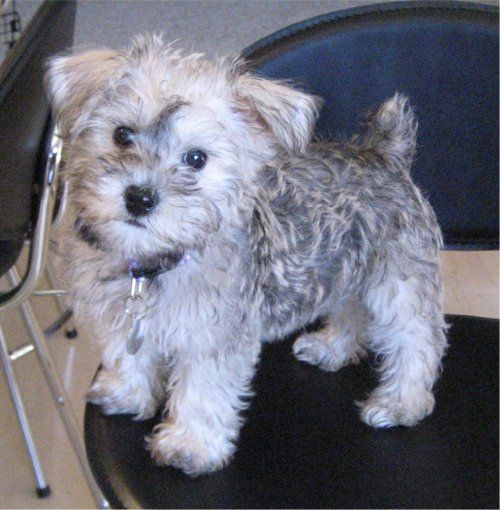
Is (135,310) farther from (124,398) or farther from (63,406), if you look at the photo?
(63,406)

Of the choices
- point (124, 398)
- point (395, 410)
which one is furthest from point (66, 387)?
point (395, 410)

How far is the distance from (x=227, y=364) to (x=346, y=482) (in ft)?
0.79

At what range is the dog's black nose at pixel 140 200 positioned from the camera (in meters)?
0.96

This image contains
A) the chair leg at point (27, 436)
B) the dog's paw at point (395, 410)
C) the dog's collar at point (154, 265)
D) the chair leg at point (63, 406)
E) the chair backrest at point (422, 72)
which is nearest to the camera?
the dog's collar at point (154, 265)

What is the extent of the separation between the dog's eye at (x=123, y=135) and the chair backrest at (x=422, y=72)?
0.37 m

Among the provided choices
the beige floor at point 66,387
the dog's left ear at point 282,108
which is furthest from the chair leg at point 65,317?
the dog's left ear at point 282,108

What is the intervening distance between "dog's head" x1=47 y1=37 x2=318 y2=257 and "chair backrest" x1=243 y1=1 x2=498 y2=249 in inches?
10.6

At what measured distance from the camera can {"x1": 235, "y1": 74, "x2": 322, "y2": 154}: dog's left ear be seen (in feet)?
3.55

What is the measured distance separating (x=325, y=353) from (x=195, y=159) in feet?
1.64

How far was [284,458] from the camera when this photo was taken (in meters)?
1.16

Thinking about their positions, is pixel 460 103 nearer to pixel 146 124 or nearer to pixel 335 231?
pixel 335 231

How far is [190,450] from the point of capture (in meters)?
1.14

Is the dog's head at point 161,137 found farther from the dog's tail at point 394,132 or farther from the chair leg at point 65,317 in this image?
the chair leg at point 65,317

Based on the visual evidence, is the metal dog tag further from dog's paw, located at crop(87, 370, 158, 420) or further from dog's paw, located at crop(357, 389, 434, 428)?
dog's paw, located at crop(357, 389, 434, 428)
